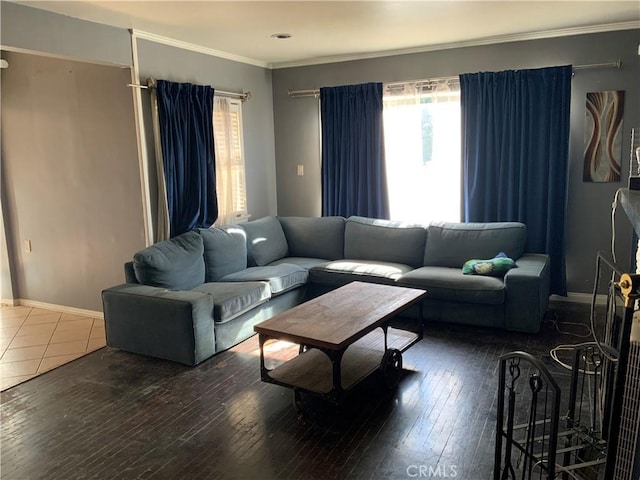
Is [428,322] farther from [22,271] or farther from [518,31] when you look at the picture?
[22,271]

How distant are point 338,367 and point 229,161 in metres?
2.98

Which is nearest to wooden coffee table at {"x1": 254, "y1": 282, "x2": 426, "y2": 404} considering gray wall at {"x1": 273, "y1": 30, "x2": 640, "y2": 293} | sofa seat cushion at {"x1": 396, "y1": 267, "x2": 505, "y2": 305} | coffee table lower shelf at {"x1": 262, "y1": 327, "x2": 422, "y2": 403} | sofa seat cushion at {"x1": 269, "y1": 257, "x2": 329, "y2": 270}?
coffee table lower shelf at {"x1": 262, "y1": 327, "x2": 422, "y2": 403}

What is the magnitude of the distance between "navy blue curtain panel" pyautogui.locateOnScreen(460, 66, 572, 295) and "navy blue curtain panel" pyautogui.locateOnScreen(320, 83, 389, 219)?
87 cm

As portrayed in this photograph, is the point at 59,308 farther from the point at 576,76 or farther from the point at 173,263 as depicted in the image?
the point at 576,76

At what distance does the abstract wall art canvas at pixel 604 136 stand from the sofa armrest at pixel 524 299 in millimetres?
1154

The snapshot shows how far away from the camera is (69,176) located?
4570mm

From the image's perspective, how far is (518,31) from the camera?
4391 mm

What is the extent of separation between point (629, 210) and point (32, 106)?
4.76m

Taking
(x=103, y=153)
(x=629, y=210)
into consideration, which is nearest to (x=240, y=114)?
(x=103, y=153)

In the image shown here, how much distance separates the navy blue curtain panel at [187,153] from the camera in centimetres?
427

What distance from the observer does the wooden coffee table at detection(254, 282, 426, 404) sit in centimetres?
279

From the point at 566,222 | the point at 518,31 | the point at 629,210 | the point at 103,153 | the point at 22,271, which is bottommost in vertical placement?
the point at 22,271

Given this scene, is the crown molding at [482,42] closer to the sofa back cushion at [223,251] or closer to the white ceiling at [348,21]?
the white ceiling at [348,21]

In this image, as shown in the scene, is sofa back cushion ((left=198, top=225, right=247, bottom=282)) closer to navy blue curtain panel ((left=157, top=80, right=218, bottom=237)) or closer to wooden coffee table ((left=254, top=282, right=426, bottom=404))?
navy blue curtain panel ((left=157, top=80, right=218, bottom=237))
